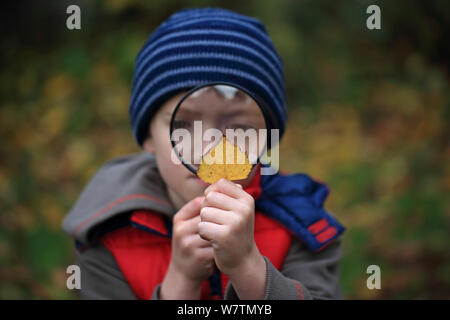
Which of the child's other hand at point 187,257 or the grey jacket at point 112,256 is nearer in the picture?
the child's other hand at point 187,257

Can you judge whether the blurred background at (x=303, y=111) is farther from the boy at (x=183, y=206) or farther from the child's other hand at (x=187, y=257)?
the child's other hand at (x=187, y=257)

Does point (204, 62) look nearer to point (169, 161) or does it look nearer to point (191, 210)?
point (169, 161)

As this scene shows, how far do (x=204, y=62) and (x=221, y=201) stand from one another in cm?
62

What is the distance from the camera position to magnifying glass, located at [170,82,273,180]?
1.28 m

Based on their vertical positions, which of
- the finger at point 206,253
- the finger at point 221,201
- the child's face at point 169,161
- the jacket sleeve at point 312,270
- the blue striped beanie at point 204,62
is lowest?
the jacket sleeve at point 312,270

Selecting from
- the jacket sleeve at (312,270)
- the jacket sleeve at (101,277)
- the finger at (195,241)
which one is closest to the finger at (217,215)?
the finger at (195,241)

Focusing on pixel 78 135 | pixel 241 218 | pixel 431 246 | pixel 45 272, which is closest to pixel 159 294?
pixel 241 218

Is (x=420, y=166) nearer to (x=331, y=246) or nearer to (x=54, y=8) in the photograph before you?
(x=331, y=246)

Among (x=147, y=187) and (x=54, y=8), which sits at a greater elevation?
(x=54, y=8)

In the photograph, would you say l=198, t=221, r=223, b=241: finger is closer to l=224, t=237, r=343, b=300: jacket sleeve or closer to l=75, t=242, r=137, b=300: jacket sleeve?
l=224, t=237, r=343, b=300: jacket sleeve

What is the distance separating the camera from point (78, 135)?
3.82m

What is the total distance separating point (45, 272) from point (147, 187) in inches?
63.1

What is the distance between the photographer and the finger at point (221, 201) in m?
1.19

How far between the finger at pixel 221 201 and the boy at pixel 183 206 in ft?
0.89
